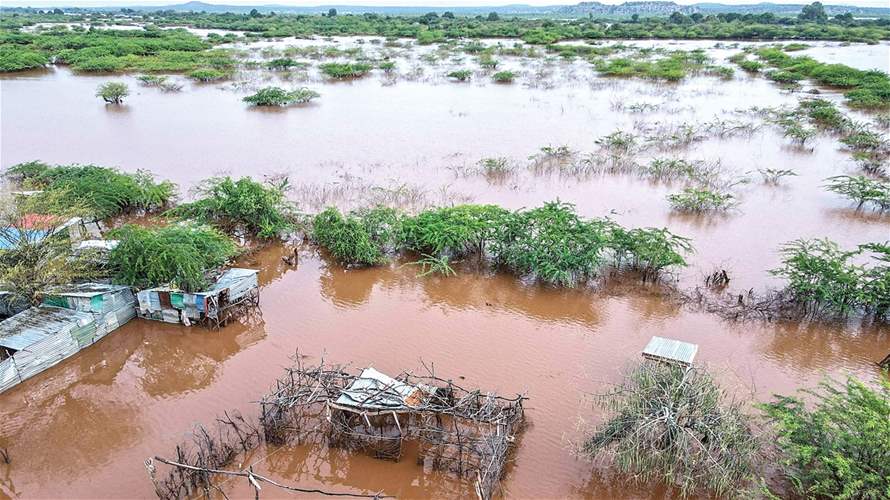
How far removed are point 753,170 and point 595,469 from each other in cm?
1437

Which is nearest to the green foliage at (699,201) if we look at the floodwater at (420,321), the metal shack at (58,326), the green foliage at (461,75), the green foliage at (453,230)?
the floodwater at (420,321)

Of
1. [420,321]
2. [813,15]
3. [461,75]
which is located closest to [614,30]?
[461,75]

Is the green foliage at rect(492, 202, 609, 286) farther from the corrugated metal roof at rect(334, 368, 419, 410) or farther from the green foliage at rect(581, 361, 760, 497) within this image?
the corrugated metal roof at rect(334, 368, 419, 410)

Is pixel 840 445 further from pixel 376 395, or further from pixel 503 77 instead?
pixel 503 77

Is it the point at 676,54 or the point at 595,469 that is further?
the point at 676,54

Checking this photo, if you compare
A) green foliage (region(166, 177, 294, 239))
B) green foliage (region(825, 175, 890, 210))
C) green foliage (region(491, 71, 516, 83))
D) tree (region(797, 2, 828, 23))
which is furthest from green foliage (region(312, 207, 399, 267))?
tree (region(797, 2, 828, 23))

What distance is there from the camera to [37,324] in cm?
941

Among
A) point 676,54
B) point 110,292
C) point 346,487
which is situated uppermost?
point 676,54

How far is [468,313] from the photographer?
11.1 metres

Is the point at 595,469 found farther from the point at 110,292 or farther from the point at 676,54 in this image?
the point at 676,54

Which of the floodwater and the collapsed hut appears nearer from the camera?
the collapsed hut

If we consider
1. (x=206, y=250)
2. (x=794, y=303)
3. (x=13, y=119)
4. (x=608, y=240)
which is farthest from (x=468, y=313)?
(x=13, y=119)

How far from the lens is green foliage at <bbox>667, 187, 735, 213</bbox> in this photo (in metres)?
15.2

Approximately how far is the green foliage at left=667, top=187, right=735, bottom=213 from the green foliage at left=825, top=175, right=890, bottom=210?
9.51 feet
